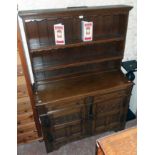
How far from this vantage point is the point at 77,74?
2340 millimetres

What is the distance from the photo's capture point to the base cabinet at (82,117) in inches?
80.5

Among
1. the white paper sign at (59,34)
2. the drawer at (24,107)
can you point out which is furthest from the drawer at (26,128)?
the white paper sign at (59,34)

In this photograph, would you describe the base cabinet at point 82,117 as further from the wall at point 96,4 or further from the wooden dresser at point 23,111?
the wall at point 96,4

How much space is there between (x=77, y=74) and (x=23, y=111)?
2.70 feet

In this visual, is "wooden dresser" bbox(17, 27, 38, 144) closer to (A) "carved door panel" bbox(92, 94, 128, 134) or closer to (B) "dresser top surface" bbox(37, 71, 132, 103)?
(B) "dresser top surface" bbox(37, 71, 132, 103)

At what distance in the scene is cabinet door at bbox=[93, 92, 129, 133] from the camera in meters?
2.18

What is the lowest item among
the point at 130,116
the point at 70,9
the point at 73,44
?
the point at 130,116

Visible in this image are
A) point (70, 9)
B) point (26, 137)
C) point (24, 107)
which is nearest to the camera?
point (70, 9)

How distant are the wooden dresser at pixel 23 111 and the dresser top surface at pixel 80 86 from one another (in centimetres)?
Result: 19

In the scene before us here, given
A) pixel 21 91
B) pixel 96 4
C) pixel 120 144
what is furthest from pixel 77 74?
pixel 120 144

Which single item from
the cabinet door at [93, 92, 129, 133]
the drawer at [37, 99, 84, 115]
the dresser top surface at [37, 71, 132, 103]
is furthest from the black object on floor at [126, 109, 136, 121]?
the drawer at [37, 99, 84, 115]

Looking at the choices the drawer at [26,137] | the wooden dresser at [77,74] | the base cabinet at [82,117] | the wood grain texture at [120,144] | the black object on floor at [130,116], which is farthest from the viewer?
the black object on floor at [130,116]

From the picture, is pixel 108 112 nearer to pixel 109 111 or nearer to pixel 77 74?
pixel 109 111
